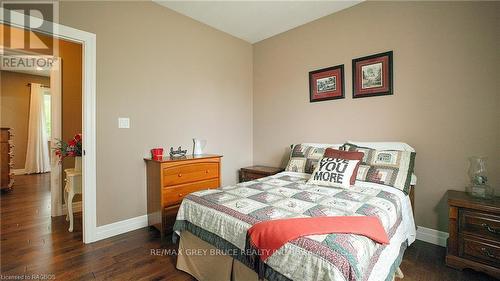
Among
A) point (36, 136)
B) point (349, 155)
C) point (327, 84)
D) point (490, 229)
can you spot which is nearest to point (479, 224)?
point (490, 229)

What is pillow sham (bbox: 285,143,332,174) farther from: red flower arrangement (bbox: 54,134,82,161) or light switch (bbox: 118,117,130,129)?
red flower arrangement (bbox: 54,134,82,161)

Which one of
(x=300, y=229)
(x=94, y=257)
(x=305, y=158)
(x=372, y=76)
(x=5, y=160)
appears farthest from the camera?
(x=5, y=160)

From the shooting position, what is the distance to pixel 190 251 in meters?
1.69

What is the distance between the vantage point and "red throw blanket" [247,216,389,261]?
1086mm

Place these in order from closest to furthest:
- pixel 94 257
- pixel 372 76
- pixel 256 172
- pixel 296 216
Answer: pixel 296 216 → pixel 94 257 → pixel 372 76 → pixel 256 172

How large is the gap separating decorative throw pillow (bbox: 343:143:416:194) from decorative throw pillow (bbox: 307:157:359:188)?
0.19 metres

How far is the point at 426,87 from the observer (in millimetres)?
2244

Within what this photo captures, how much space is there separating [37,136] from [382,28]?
7647 mm

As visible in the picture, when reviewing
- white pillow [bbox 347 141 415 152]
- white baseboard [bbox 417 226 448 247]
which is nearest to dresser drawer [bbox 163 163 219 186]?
white pillow [bbox 347 141 415 152]

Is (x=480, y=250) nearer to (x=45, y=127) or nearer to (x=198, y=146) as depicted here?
(x=198, y=146)

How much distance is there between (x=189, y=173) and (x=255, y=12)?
2171 millimetres

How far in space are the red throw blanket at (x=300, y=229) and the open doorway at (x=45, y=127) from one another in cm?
219

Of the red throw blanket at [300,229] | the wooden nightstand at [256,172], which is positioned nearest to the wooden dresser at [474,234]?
the red throw blanket at [300,229]

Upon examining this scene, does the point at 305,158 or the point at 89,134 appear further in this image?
the point at 305,158
